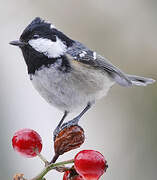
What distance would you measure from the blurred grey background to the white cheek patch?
1.90 metres

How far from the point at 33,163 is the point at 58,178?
313mm

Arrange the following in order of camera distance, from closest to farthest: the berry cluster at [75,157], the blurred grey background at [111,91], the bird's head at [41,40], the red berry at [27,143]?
Answer: 1. the berry cluster at [75,157]
2. the red berry at [27,143]
3. the bird's head at [41,40]
4. the blurred grey background at [111,91]

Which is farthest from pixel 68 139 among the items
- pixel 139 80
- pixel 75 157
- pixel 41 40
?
pixel 139 80

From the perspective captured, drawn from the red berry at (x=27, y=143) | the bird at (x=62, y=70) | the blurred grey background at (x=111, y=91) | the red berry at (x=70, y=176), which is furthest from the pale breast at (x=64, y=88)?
the blurred grey background at (x=111, y=91)

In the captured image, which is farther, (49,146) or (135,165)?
(49,146)

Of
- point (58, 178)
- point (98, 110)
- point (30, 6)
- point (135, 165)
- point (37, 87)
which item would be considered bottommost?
point (58, 178)

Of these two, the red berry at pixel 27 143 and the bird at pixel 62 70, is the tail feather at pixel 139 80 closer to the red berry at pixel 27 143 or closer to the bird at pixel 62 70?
the bird at pixel 62 70

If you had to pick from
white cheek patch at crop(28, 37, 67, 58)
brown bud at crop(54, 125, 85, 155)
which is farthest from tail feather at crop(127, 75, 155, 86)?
brown bud at crop(54, 125, 85, 155)

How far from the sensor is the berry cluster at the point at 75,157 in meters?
1.05

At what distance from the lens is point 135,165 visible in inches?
135

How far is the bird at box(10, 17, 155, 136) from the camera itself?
5.16 feet

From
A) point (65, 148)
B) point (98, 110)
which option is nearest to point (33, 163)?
point (98, 110)

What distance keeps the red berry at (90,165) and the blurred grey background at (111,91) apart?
2.42 metres

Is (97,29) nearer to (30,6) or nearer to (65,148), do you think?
(30,6)
